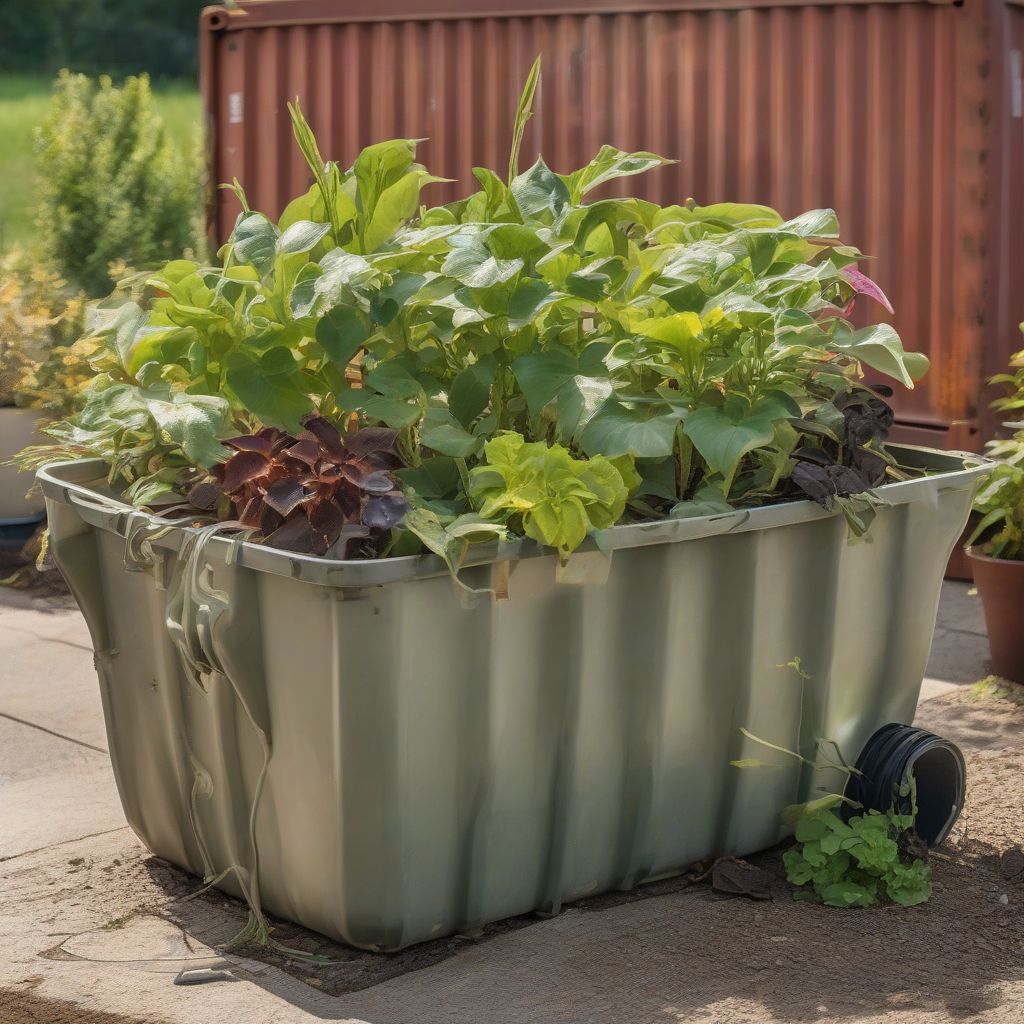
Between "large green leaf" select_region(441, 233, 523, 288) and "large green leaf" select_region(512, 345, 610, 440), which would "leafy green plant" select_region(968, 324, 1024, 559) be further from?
"large green leaf" select_region(441, 233, 523, 288)

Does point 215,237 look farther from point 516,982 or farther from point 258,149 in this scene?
point 516,982

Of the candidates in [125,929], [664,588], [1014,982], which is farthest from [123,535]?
[1014,982]

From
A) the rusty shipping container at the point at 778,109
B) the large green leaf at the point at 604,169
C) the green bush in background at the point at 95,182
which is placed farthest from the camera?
the green bush in background at the point at 95,182

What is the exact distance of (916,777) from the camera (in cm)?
307

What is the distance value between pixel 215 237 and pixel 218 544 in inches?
202

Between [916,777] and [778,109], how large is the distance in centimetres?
313

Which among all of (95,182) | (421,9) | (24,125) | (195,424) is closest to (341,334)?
(195,424)

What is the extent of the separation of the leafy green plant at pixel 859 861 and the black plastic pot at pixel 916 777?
0.16ft

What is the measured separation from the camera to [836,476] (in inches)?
107

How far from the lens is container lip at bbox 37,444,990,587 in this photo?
2244mm

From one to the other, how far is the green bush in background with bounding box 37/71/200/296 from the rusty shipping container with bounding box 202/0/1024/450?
104 inches

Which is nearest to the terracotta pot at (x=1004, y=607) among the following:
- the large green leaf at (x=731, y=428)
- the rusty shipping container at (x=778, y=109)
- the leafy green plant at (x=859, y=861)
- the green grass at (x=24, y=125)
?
the rusty shipping container at (x=778, y=109)

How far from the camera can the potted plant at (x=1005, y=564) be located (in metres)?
4.09

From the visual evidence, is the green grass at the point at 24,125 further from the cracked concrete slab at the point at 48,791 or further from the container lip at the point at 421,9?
the cracked concrete slab at the point at 48,791
